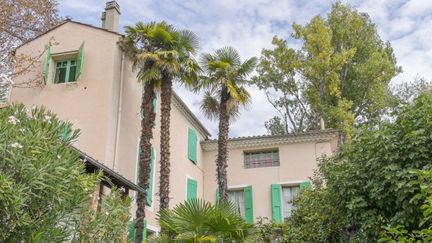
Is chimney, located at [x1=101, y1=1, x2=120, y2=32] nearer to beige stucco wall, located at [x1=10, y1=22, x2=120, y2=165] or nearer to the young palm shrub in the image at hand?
beige stucco wall, located at [x1=10, y1=22, x2=120, y2=165]

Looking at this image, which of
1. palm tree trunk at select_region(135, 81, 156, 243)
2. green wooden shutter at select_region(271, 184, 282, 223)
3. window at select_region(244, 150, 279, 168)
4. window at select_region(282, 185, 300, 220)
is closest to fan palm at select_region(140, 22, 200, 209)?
palm tree trunk at select_region(135, 81, 156, 243)

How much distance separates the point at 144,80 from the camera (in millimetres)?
14836

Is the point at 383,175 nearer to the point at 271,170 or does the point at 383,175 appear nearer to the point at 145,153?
the point at 145,153

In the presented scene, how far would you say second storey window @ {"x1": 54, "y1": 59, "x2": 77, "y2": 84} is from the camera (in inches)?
636

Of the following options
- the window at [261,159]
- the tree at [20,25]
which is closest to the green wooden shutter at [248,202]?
the window at [261,159]

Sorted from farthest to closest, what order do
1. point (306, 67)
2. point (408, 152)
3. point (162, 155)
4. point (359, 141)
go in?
point (306, 67)
point (162, 155)
point (359, 141)
point (408, 152)

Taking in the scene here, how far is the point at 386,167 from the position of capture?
7957mm

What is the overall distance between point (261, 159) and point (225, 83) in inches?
227

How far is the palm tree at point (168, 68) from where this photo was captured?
48.3ft

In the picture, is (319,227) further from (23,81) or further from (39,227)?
(23,81)

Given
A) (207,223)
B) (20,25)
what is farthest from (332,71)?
(207,223)

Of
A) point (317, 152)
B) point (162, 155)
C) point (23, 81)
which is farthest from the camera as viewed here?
point (317, 152)

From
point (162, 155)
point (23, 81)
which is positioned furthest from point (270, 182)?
point (23, 81)

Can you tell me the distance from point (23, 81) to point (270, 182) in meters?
11.6
